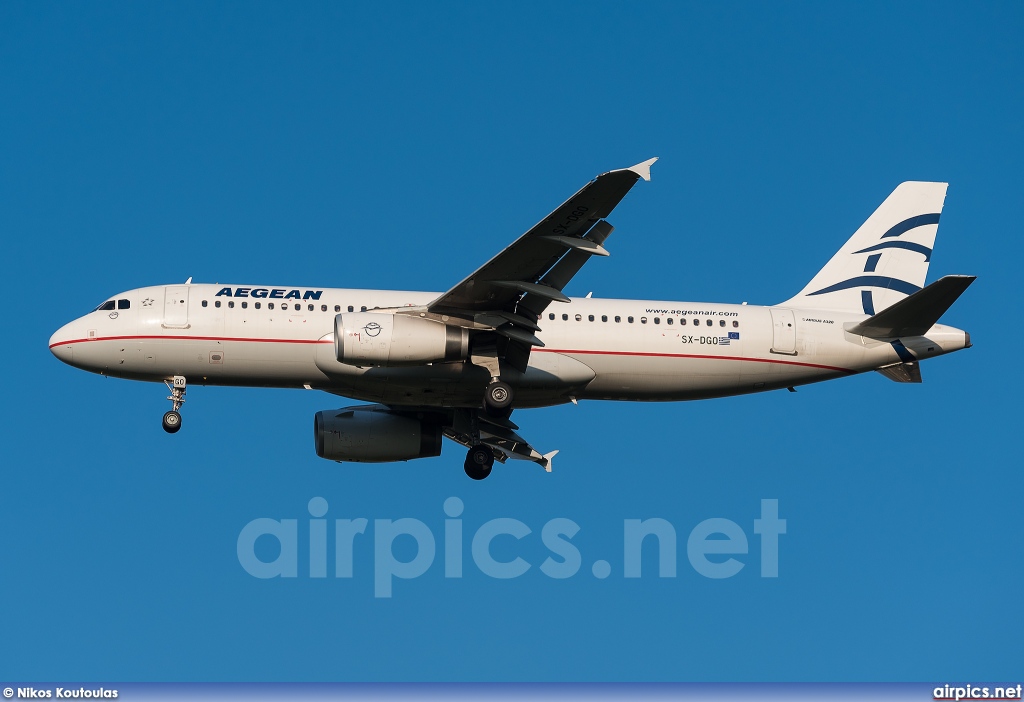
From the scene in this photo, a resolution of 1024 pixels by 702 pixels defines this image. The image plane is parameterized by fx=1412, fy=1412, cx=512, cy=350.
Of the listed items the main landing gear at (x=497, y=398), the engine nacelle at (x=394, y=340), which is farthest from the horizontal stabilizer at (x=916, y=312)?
the engine nacelle at (x=394, y=340)

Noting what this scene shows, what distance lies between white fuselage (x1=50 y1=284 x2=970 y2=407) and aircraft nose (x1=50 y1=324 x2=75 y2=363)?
0.04 m

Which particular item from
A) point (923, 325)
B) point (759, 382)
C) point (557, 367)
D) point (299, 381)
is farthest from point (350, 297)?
point (923, 325)

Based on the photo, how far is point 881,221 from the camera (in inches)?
1769

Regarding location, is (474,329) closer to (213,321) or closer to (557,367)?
(557,367)

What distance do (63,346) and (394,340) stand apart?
983 cm

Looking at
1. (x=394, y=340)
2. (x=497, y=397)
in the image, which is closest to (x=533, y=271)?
(x=497, y=397)

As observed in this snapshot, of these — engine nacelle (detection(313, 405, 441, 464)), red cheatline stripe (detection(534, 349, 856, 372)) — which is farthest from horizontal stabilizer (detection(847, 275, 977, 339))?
engine nacelle (detection(313, 405, 441, 464))

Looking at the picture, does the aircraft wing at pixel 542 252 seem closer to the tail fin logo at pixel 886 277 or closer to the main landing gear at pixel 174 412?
the main landing gear at pixel 174 412

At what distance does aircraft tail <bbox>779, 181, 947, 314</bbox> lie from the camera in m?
43.4

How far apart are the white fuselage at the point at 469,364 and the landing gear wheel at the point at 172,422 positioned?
1128 mm

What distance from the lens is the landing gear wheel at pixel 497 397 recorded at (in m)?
38.0

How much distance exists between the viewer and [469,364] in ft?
126

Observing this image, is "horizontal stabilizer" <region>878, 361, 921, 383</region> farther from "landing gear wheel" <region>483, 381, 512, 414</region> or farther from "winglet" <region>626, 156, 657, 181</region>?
"winglet" <region>626, 156, 657, 181</region>

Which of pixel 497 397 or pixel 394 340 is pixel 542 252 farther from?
pixel 497 397
